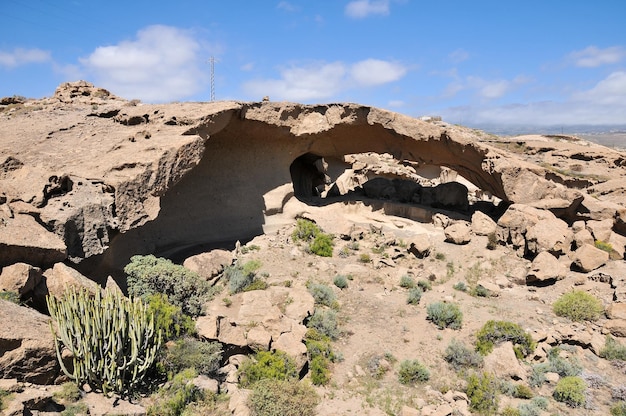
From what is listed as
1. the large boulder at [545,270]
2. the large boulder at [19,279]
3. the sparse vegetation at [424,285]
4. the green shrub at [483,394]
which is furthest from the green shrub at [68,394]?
the large boulder at [545,270]

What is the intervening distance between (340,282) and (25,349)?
21.6 ft

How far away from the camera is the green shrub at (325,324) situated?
815cm

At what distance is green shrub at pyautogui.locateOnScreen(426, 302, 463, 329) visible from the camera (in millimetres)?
Answer: 8828

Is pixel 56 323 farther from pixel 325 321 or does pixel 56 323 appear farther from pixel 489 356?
pixel 489 356

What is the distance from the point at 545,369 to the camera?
7.46 meters

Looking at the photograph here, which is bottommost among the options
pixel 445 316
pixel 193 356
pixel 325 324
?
pixel 445 316

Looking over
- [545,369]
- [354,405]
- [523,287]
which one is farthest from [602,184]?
[354,405]

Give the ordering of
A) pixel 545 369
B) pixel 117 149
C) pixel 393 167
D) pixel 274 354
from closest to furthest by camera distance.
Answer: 1. pixel 274 354
2. pixel 545 369
3. pixel 117 149
4. pixel 393 167

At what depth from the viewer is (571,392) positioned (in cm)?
678

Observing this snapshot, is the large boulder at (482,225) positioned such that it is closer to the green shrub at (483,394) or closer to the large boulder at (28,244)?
the green shrub at (483,394)

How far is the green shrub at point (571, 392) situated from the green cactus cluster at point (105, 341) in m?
6.36

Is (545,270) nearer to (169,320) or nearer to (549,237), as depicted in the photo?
(549,237)

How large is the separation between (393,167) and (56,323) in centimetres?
1891

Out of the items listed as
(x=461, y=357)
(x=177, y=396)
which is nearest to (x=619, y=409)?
(x=461, y=357)
